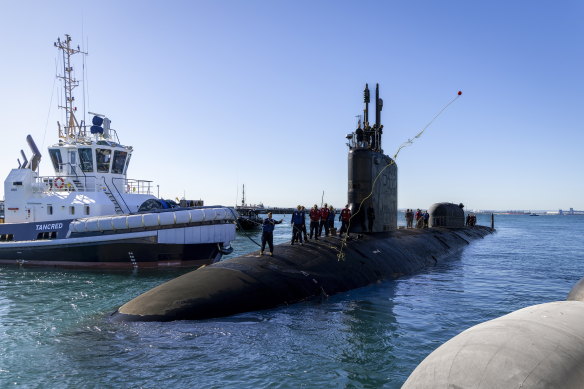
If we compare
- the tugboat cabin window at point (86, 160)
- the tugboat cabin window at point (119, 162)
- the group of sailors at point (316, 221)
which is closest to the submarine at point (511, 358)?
the group of sailors at point (316, 221)

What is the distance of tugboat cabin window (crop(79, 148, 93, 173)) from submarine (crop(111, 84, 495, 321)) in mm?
15734

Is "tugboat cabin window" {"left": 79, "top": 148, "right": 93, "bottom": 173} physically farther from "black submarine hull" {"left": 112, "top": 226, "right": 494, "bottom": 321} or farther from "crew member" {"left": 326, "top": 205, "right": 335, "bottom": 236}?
"black submarine hull" {"left": 112, "top": 226, "right": 494, "bottom": 321}

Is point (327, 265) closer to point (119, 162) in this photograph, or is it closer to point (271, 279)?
point (271, 279)

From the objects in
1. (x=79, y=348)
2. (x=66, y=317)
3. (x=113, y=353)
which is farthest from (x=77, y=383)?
(x=66, y=317)

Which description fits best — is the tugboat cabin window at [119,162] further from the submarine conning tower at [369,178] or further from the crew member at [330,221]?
the submarine conning tower at [369,178]

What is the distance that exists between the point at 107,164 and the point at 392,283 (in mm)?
18432

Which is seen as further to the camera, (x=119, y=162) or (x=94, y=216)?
(x=119, y=162)

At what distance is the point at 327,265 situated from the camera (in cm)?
1396

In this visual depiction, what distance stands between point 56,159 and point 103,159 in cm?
292

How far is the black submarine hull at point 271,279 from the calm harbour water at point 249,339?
0.35 metres

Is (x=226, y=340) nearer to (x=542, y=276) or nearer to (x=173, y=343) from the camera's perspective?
(x=173, y=343)

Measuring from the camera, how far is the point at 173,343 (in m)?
8.68

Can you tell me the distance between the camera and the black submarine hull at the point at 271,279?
34.1ft

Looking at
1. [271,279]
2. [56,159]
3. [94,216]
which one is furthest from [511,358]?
[56,159]
